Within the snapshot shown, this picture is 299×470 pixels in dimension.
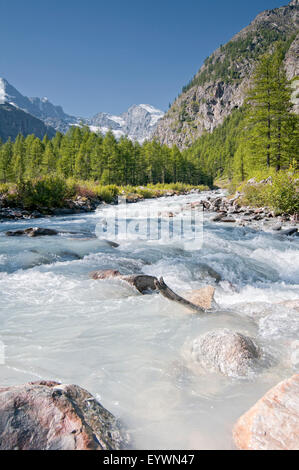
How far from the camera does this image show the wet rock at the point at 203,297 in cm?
468

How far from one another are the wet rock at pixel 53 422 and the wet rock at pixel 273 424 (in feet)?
3.09

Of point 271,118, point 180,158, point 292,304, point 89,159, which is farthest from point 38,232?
point 180,158

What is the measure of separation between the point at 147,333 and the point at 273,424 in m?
2.22

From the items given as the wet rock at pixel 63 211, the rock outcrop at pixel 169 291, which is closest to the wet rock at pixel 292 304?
the rock outcrop at pixel 169 291

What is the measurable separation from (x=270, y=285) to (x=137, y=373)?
485 cm

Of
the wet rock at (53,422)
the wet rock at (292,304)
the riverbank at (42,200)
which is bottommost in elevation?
the wet rock at (292,304)

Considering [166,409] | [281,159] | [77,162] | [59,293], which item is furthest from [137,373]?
[77,162]

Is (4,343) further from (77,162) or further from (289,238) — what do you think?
(77,162)

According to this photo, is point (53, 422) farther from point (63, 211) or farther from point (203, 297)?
point (63, 211)

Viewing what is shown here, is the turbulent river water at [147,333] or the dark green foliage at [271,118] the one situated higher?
the dark green foliage at [271,118]

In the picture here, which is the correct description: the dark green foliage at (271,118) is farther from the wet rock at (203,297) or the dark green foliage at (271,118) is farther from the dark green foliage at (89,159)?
the dark green foliage at (89,159)

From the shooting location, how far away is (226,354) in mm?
2936

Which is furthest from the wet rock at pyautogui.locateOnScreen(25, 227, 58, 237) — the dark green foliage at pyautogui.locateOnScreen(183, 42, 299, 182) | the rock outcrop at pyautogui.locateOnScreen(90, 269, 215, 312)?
the dark green foliage at pyautogui.locateOnScreen(183, 42, 299, 182)

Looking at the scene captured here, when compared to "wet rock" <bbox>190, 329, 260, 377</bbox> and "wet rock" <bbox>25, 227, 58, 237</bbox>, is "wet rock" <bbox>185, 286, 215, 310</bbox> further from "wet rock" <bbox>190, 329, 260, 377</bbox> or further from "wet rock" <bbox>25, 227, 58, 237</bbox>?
"wet rock" <bbox>25, 227, 58, 237</bbox>
